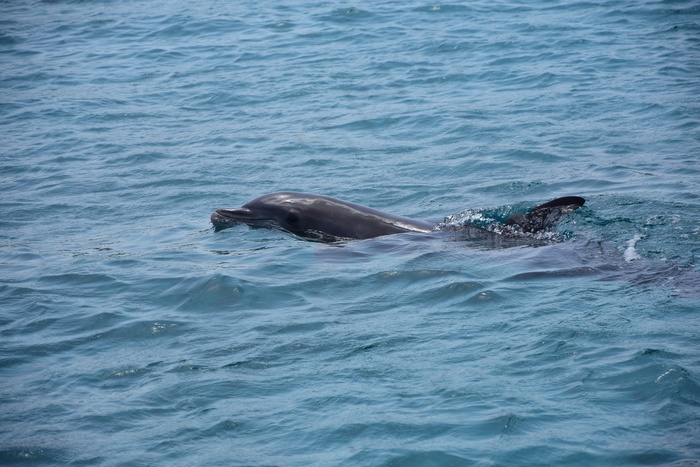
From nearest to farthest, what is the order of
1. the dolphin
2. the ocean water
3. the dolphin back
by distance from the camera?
the ocean water < the dolphin back < the dolphin

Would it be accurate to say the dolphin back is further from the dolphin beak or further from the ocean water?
the dolphin beak

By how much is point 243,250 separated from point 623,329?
500 centimetres

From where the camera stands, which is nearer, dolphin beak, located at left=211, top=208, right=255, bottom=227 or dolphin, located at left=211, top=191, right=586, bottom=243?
dolphin, located at left=211, top=191, right=586, bottom=243

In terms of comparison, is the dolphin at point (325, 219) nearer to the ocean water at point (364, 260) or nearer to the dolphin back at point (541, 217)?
the dolphin back at point (541, 217)

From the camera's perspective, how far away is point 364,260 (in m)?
10.1

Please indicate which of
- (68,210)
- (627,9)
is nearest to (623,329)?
(68,210)

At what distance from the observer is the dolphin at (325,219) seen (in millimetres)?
10703

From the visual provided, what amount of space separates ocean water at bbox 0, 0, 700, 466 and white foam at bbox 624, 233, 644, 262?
4 centimetres

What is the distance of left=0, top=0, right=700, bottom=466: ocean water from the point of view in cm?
643

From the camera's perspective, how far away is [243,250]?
35.7ft

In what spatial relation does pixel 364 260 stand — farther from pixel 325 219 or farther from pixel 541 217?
pixel 541 217

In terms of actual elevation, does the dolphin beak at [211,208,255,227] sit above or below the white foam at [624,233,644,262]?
above

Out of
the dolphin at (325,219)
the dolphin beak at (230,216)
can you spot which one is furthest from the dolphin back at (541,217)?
the dolphin beak at (230,216)

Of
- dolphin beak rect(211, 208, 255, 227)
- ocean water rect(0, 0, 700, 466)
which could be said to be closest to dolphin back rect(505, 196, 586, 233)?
ocean water rect(0, 0, 700, 466)
